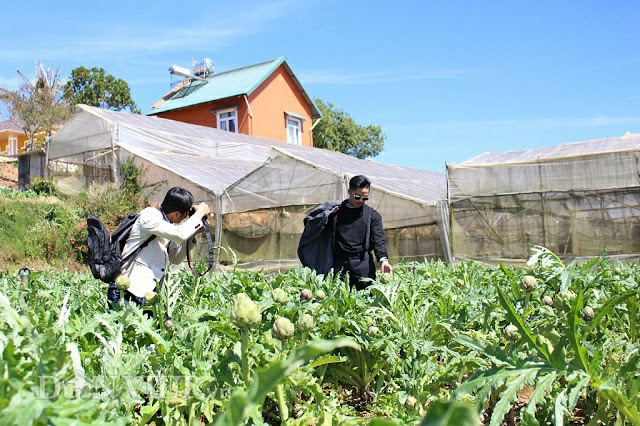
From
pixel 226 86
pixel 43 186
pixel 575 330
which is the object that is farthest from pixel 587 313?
pixel 226 86

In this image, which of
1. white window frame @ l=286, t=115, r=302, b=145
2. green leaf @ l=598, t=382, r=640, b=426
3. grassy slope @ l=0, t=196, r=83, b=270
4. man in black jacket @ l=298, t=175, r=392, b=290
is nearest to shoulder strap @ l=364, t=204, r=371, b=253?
man in black jacket @ l=298, t=175, r=392, b=290

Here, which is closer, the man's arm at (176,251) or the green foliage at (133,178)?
the man's arm at (176,251)

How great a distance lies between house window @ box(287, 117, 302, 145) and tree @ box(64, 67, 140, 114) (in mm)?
10647

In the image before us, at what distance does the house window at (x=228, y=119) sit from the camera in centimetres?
2598

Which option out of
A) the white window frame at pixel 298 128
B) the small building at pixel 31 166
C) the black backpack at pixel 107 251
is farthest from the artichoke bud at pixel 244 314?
the white window frame at pixel 298 128

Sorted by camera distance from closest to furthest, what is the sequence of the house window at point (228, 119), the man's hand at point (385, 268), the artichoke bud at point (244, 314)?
1. the artichoke bud at point (244, 314)
2. the man's hand at point (385, 268)
3. the house window at point (228, 119)

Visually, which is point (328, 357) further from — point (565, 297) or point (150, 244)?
point (150, 244)

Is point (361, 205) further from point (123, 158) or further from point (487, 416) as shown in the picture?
point (123, 158)

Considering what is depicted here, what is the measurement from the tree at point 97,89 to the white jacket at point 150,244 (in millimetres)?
30191

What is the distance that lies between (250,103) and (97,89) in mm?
11341

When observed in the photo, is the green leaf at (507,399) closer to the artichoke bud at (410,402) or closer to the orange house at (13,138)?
the artichoke bud at (410,402)

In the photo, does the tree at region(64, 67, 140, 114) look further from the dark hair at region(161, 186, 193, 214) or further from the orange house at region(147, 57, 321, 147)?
the dark hair at region(161, 186, 193, 214)

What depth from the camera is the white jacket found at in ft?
11.5

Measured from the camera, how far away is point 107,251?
3.54m
